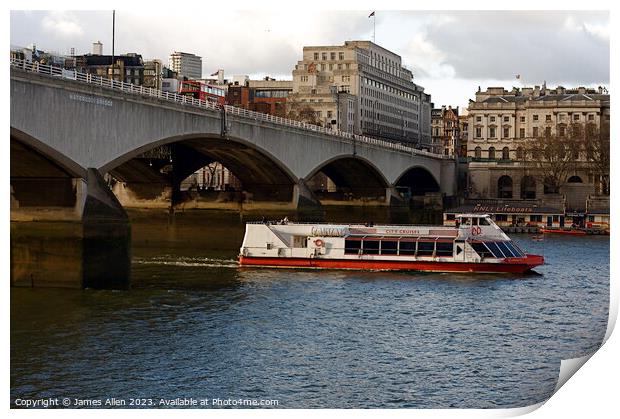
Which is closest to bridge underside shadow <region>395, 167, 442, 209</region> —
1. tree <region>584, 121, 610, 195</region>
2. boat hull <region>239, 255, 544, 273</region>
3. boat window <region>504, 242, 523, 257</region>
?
tree <region>584, 121, 610, 195</region>

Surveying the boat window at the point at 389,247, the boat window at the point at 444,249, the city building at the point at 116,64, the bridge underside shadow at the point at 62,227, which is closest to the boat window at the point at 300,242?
the boat window at the point at 389,247

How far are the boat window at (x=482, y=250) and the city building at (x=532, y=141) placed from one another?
5404 centimetres

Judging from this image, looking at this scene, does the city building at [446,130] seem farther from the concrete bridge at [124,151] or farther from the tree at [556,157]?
the concrete bridge at [124,151]

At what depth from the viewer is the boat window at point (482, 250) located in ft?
183

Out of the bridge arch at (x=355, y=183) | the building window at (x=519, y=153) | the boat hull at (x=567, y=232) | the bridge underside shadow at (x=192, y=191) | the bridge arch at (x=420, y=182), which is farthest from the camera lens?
the building window at (x=519, y=153)

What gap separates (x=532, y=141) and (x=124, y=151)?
287 feet

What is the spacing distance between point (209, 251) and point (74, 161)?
80.5 ft

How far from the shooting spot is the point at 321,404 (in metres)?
26.5

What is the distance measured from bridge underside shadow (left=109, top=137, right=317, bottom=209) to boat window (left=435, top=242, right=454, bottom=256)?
18018 mm

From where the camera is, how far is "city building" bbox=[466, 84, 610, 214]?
4604 inches

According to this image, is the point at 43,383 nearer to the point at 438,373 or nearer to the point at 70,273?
the point at 438,373

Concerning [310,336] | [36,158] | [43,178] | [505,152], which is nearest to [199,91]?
[43,178]

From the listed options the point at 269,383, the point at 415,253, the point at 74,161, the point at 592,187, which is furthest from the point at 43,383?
the point at 592,187

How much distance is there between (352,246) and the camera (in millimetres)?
58375
